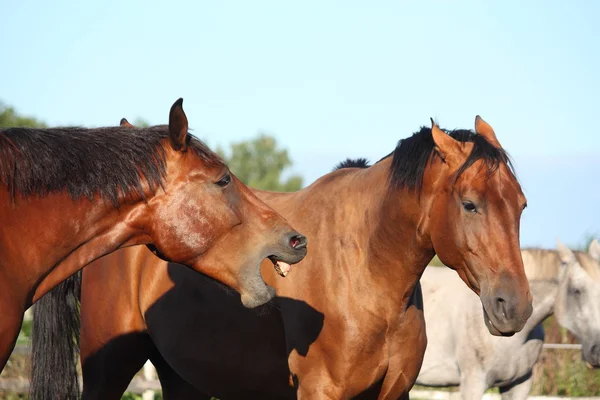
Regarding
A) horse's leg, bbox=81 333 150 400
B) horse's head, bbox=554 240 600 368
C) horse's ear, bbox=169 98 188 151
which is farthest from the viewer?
horse's head, bbox=554 240 600 368

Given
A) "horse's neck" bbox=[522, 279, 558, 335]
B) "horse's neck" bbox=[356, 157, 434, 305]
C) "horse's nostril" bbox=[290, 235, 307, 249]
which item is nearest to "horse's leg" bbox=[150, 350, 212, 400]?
"horse's neck" bbox=[356, 157, 434, 305]

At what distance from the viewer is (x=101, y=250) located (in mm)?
3961

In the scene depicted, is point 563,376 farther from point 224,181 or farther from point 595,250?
point 224,181

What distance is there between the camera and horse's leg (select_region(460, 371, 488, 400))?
815 cm

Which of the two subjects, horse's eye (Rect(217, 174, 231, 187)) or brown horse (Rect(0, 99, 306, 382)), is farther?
horse's eye (Rect(217, 174, 231, 187))

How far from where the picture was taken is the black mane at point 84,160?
365cm

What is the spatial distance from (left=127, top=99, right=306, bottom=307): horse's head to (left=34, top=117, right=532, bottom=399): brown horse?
0.64 m

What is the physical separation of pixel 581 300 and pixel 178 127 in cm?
556

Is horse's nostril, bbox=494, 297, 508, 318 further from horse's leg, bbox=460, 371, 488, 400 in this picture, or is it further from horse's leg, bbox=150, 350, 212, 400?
horse's leg, bbox=460, 371, 488, 400

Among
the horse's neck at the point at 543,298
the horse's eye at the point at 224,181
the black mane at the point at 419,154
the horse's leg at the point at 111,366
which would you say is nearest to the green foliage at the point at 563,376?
the horse's neck at the point at 543,298

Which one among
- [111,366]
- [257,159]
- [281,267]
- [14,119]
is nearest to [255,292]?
[281,267]

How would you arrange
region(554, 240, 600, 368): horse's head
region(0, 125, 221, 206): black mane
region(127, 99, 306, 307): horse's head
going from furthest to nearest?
1. region(554, 240, 600, 368): horse's head
2. region(127, 99, 306, 307): horse's head
3. region(0, 125, 221, 206): black mane

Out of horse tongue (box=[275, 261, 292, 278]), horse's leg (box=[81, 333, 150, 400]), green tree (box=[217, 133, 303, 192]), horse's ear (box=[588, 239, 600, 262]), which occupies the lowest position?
green tree (box=[217, 133, 303, 192])

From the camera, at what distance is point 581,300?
8.14 m
